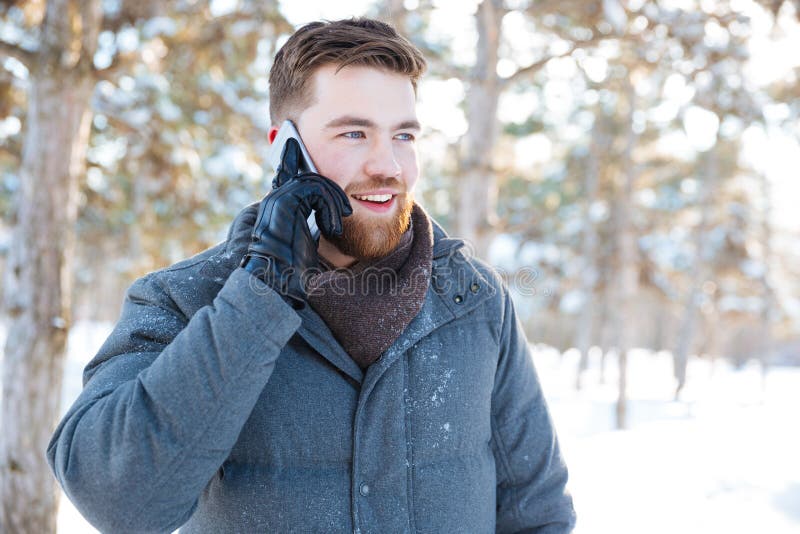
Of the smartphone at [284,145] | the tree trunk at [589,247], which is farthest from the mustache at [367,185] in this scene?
the tree trunk at [589,247]

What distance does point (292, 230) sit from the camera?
1.51m

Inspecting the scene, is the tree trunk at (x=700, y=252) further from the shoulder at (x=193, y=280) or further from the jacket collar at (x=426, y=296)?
the shoulder at (x=193, y=280)

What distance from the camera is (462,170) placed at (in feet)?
19.8

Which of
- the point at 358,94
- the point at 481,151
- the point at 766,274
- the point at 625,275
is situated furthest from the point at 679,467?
the point at 766,274

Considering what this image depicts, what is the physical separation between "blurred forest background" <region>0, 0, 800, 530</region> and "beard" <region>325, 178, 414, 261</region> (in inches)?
35.4

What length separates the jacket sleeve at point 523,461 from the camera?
6.28 feet

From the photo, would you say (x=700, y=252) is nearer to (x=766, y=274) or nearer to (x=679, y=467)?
(x=766, y=274)

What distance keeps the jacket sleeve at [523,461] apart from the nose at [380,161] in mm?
645

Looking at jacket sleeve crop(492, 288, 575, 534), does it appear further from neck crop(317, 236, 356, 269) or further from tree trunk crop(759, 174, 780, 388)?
tree trunk crop(759, 174, 780, 388)

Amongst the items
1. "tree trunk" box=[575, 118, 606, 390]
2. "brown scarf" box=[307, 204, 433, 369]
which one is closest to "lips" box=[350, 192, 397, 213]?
"brown scarf" box=[307, 204, 433, 369]

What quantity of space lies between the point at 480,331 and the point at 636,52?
6.04m

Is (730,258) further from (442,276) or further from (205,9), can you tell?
(442,276)

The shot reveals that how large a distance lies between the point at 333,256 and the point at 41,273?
285 cm

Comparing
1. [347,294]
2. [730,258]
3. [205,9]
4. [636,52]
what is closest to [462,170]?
[636,52]
